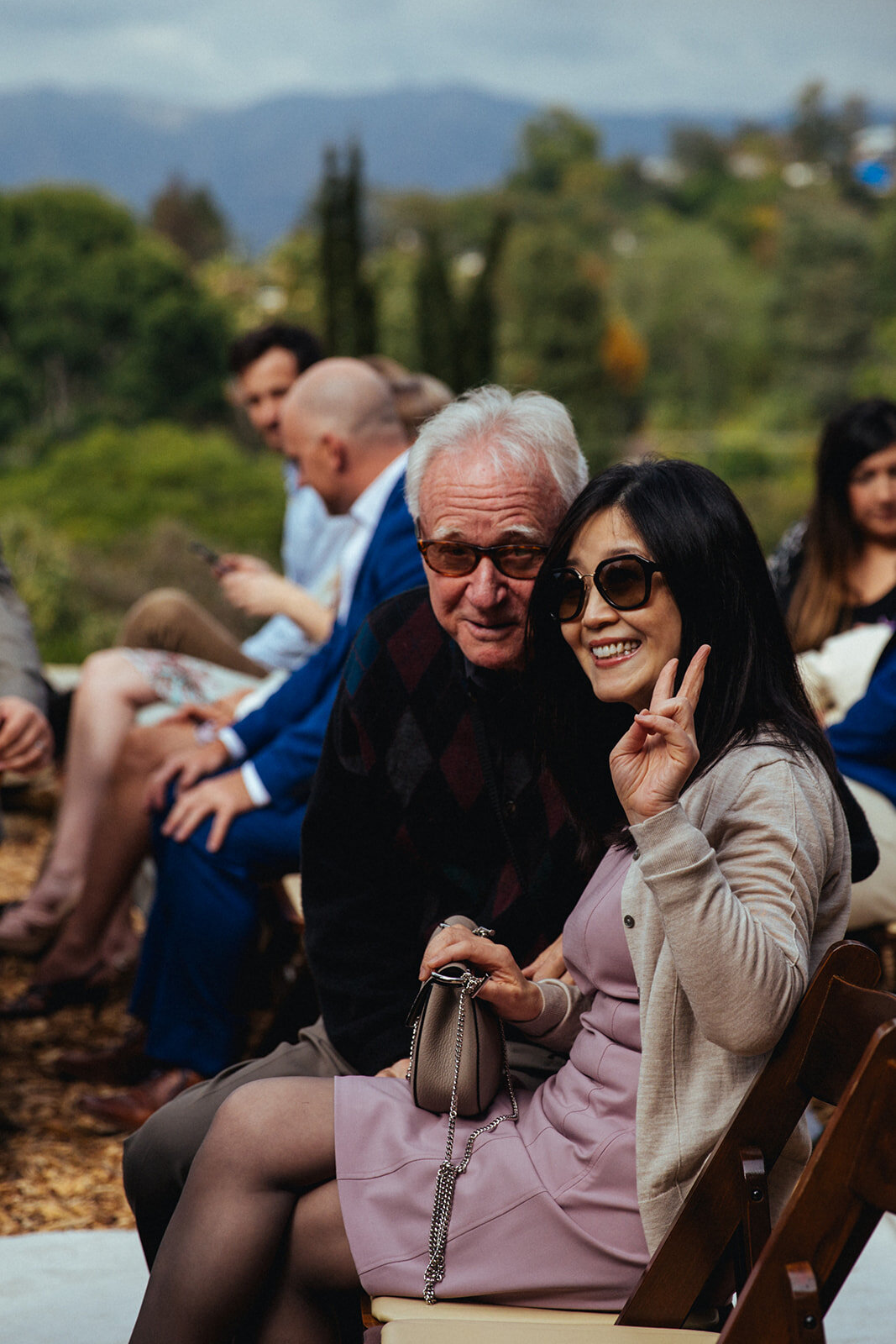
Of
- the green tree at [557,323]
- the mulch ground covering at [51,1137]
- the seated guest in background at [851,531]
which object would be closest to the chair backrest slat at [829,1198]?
the mulch ground covering at [51,1137]

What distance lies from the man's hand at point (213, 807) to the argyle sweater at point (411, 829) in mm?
1023

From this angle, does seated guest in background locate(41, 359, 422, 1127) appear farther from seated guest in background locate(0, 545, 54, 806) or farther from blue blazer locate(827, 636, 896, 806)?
blue blazer locate(827, 636, 896, 806)

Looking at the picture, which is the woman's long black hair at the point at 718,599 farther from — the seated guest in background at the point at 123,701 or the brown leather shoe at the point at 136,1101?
the seated guest in background at the point at 123,701

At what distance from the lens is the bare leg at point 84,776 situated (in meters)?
3.95

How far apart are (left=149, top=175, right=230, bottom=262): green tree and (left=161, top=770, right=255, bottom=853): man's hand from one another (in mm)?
34607

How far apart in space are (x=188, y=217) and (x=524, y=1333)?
4061 cm

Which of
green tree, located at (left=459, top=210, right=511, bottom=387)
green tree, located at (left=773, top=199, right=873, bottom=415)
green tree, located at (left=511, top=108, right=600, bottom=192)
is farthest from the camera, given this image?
green tree, located at (left=511, top=108, right=600, bottom=192)

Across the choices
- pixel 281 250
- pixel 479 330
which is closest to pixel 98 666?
pixel 479 330

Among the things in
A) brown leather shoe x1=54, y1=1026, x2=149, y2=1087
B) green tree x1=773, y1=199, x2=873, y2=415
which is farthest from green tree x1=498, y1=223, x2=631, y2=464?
brown leather shoe x1=54, y1=1026, x2=149, y2=1087

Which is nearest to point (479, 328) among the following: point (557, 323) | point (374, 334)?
point (374, 334)

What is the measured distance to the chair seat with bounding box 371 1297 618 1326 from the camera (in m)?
1.63

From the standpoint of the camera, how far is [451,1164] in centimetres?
171

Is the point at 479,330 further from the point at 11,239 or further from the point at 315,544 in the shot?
the point at 11,239

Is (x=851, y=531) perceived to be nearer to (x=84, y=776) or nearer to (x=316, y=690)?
(x=316, y=690)
